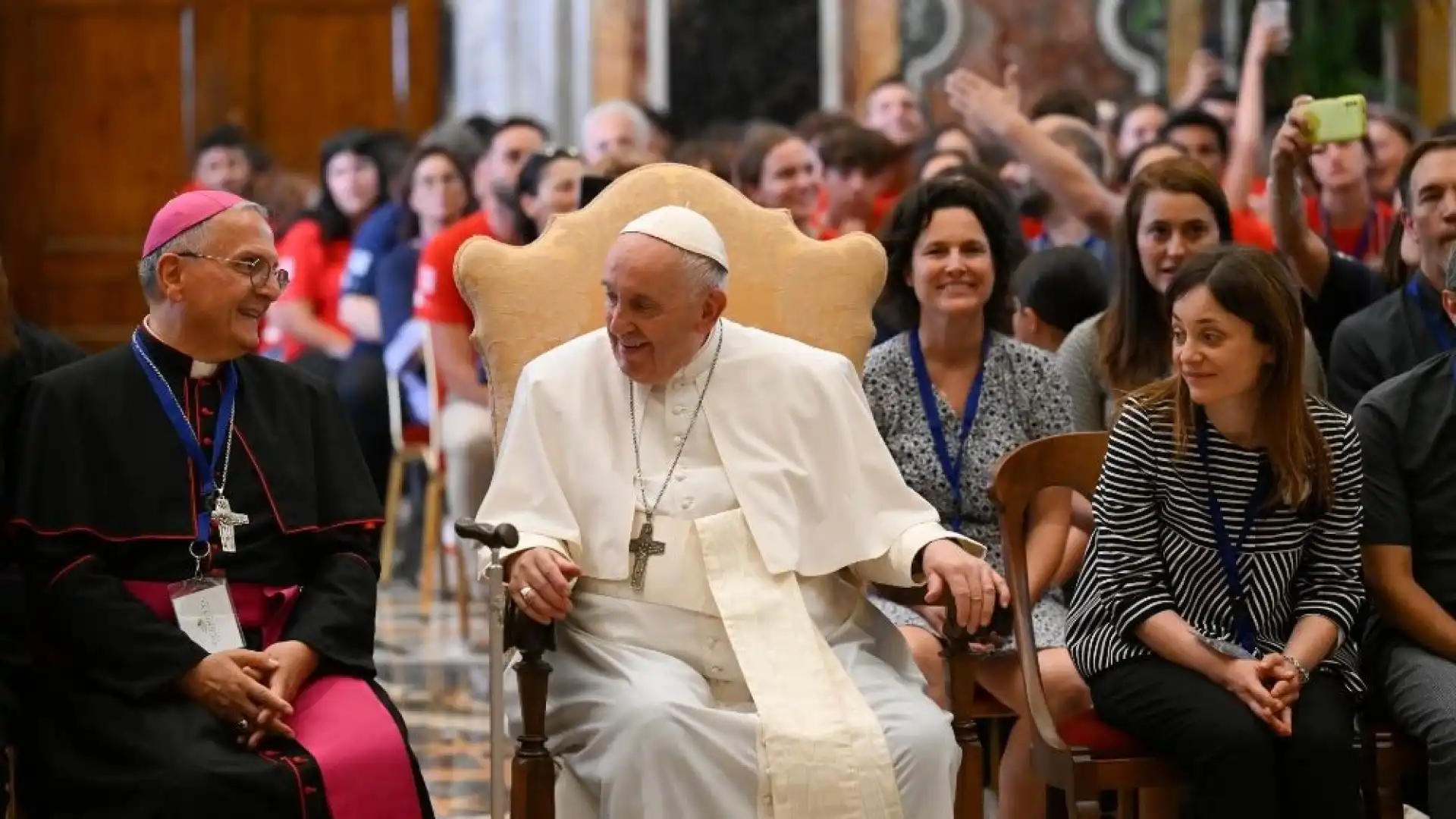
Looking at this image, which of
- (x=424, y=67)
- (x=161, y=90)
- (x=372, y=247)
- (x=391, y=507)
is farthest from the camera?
(x=161, y=90)

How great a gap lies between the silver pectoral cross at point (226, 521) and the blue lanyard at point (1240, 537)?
1.79 metres

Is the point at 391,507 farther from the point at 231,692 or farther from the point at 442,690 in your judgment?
the point at 231,692

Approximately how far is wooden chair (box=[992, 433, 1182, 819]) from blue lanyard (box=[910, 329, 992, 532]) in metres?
0.35

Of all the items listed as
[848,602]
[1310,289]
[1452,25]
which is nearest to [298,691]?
[848,602]

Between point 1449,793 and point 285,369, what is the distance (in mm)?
2315

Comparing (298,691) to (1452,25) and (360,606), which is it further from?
(1452,25)

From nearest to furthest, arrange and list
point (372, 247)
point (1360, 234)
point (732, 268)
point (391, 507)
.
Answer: point (732, 268) < point (1360, 234) < point (391, 507) < point (372, 247)

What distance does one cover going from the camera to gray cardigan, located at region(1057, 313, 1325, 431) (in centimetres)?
501

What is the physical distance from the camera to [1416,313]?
4.82 metres

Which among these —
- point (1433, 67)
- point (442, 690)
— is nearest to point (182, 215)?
point (442, 690)

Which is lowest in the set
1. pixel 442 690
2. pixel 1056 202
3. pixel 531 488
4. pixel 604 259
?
pixel 442 690

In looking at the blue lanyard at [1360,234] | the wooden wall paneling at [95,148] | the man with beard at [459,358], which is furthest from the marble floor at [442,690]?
the wooden wall paneling at [95,148]

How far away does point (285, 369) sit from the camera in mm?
4207

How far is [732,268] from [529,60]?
7135 millimetres
